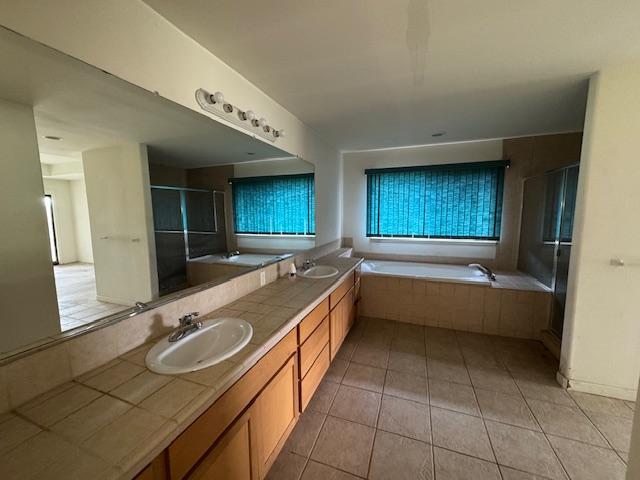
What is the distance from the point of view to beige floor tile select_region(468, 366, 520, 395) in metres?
1.93

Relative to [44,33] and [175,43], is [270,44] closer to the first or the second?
[175,43]

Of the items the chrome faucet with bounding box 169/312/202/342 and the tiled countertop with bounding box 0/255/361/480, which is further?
the chrome faucet with bounding box 169/312/202/342

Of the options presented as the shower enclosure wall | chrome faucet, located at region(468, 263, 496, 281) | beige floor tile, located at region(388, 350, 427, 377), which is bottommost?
beige floor tile, located at region(388, 350, 427, 377)

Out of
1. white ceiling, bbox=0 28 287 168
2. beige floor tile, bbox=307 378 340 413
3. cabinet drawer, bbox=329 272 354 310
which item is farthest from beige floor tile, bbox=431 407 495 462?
white ceiling, bbox=0 28 287 168

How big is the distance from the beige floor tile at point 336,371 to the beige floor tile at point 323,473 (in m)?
0.69

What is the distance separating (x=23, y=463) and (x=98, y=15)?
4.59ft

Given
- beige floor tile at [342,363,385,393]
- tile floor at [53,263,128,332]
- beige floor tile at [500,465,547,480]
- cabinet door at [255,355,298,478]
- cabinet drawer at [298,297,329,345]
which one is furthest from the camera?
beige floor tile at [342,363,385,393]

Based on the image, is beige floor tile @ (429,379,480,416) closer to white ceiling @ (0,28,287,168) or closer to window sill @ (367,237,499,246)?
window sill @ (367,237,499,246)

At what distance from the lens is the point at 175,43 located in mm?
1221

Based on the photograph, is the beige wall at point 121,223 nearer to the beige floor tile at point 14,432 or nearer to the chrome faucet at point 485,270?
the beige floor tile at point 14,432

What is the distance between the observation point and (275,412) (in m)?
1.26

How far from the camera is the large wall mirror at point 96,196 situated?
79 centimetres

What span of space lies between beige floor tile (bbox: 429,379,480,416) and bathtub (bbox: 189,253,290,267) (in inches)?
64.1

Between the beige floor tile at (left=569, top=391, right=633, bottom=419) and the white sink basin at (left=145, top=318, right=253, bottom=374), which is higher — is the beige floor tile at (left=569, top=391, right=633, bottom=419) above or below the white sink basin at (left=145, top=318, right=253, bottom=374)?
below
